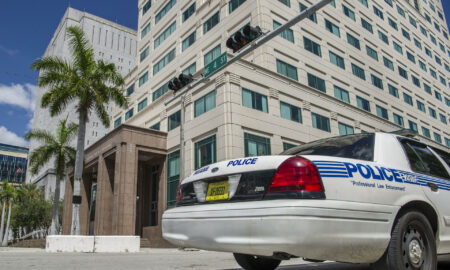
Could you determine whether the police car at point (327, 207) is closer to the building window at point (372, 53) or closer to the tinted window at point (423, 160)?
the tinted window at point (423, 160)

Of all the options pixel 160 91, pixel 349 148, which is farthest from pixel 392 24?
pixel 349 148

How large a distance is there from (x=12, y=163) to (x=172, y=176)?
168 m

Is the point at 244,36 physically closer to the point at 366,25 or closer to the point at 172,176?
the point at 172,176

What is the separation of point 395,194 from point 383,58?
132 feet

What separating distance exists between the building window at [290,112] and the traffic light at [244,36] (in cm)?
1531

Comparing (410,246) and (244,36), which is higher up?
(244,36)

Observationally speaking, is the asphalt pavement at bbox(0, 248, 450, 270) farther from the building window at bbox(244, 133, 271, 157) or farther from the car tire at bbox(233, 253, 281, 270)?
the building window at bbox(244, 133, 271, 157)

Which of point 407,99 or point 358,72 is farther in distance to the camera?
point 407,99

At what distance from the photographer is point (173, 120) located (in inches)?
1081

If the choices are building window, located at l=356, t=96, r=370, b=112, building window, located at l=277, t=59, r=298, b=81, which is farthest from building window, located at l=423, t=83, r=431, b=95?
building window, located at l=277, t=59, r=298, b=81

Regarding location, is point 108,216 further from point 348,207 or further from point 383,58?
point 383,58

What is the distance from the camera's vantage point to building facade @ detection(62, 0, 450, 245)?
22828mm

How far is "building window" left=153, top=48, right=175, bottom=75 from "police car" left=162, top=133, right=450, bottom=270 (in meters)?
30.4

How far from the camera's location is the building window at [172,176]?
25.4 meters
